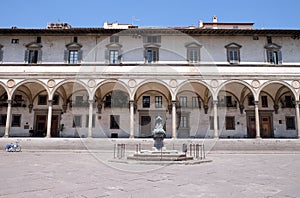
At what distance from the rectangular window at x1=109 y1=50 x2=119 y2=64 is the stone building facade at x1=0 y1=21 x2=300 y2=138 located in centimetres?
9

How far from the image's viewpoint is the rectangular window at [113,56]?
22391mm

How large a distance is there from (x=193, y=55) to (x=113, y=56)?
7.06 metres

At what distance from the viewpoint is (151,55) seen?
Answer: 2261cm

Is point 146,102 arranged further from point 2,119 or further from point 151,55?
point 2,119

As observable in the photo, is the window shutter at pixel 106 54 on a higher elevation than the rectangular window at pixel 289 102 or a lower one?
higher

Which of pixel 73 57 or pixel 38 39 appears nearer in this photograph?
pixel 73 57

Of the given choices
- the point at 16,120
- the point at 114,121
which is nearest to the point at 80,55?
the point at 114,121

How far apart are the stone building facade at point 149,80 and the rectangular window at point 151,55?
0.30ft

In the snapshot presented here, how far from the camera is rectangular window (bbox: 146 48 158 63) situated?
22.5 m

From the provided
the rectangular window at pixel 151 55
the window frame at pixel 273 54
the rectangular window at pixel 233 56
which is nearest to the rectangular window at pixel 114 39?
the rectangular window at pixel 151 55

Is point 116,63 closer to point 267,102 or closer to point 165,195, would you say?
point 267,102

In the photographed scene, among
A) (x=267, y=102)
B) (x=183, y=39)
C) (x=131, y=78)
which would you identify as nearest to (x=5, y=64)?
(x=131, y=78)

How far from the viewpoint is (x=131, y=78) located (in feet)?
68.5

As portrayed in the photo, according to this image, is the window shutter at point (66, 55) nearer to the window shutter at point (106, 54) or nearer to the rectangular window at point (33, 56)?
the rectangular window at point (33, 56)
